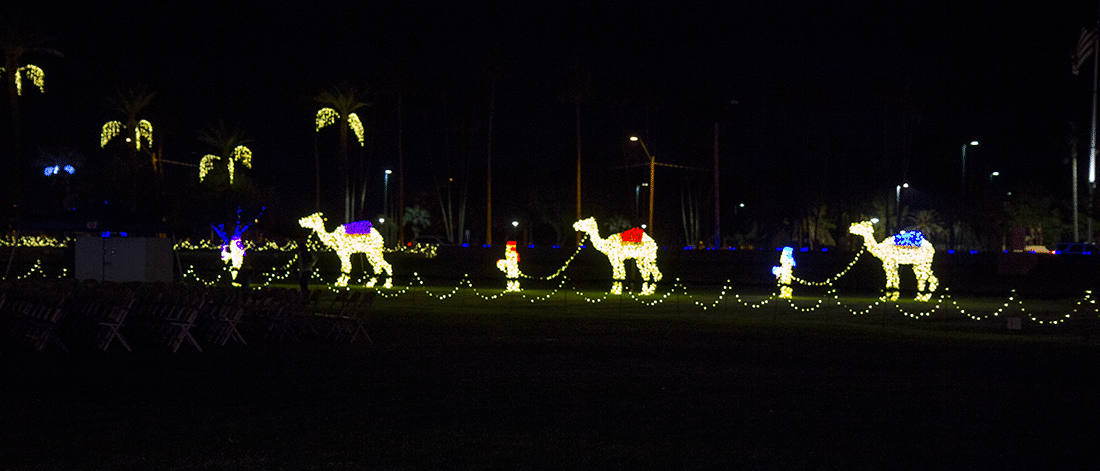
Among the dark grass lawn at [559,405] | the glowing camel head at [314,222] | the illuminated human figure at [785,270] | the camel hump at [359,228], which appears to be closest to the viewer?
the dark grass lawn at [559,405]

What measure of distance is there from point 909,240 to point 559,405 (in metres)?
25.2

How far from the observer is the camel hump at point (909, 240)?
109 feet

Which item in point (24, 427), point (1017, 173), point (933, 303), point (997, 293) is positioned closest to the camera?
point (24, 427)

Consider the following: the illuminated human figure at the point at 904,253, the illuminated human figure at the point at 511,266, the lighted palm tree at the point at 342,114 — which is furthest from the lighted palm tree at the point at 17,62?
the illuminated human figure at the point at 904,253

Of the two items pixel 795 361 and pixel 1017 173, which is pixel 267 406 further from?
Result: pixel 1017 173

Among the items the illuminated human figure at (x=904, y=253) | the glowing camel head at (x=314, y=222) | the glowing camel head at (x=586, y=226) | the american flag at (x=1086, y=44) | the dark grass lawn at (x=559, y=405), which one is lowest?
the dark grass lawn at (x=559, y=405)

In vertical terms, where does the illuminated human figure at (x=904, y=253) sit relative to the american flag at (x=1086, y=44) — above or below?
below

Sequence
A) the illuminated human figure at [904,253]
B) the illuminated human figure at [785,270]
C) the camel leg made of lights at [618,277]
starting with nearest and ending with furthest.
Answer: the illuminated human figure at [904,253] → the illuminated human figure at [785,270] → the camel leg made of lights at [618,277]

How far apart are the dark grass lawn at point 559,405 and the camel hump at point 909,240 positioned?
15144 mm

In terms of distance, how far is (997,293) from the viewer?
3309cm

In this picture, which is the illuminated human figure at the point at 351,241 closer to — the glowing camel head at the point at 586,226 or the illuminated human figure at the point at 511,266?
the illuminated human figure at the point at 511,266

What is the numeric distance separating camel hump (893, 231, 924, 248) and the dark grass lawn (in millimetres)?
15144

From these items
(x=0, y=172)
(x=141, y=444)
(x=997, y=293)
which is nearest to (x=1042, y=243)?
(x=997, y=293)

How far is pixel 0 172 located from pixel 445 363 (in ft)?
164
